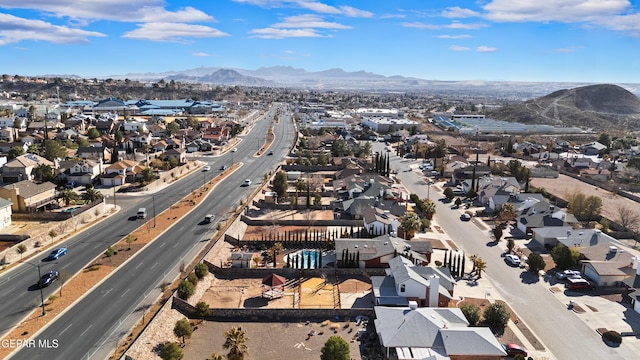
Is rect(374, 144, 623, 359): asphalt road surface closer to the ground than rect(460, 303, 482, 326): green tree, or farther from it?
closer to the ground

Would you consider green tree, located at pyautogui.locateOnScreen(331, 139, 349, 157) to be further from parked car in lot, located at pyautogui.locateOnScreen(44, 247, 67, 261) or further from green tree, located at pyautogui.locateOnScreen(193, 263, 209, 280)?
parked car in lot, located at pyautogui.locateOnScreen(44, 247, 67, 261)

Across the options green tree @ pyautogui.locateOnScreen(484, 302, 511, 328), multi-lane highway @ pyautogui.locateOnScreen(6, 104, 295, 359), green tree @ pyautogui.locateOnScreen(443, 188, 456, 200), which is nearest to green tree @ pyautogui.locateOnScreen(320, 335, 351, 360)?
green tree @ pyautogui.locateOnScreen(484, 302, 511, 328)

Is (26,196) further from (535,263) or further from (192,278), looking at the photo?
(535,263)

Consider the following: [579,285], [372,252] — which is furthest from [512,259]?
[372,252]

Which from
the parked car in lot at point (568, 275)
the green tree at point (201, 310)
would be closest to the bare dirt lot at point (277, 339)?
the green tree at point (201, 310)

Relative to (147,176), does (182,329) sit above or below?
below

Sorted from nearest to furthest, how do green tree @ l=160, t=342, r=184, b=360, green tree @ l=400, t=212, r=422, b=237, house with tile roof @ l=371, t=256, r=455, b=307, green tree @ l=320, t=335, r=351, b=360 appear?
1. green tree @ l=160, t=342, r=184, b=360
2. green tree @ l=320, t=335, r=351, b=360
3. house with tile roof @ l=371, t=256, r=455, b=307
4. green tree @ l=400, t=212, r=422, b=237

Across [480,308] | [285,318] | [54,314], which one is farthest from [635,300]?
[54,314]
